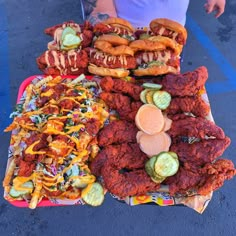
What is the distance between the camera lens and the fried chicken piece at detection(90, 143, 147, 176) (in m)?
1.97

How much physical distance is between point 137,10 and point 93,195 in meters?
1.66

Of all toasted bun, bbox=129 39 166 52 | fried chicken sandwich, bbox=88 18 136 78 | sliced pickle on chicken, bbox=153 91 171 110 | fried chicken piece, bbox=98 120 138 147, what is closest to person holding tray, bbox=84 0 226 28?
fried chicken sandwich, bbox=88 18 136 78

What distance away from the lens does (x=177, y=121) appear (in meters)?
2.11

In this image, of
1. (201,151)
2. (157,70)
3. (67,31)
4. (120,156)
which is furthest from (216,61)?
(120,156)

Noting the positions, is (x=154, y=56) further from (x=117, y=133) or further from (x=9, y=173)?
(x=9, y=173)

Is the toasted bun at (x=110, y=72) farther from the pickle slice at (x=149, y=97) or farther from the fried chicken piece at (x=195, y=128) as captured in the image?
the fried chicken piece at (x=195, y=128)

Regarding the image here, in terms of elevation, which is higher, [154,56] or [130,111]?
[154,56]

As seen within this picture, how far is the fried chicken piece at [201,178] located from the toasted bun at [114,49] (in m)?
0.89

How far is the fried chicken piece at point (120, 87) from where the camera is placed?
87.1 inches

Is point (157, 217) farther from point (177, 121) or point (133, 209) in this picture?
point (177, 121)

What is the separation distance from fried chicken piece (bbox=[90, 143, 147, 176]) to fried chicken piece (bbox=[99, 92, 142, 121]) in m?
0.22

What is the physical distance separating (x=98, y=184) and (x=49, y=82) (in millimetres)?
817

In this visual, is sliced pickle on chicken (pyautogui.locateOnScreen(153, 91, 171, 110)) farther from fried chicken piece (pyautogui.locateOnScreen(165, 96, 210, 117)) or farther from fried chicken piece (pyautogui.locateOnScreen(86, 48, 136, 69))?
fried chicken piece (pyautogui.locateOnScreen(86, 48, 136, 69))

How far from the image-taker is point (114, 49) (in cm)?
230
